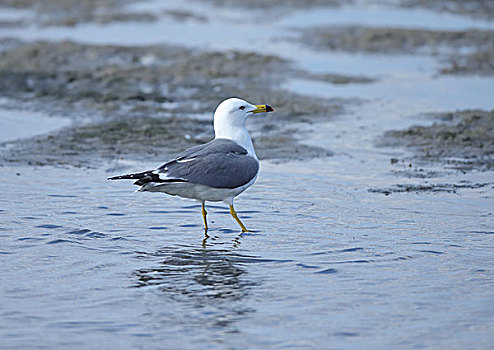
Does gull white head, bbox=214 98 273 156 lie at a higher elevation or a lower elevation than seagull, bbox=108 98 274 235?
higher

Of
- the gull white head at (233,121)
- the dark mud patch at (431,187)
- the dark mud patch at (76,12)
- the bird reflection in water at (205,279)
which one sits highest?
the dark mud patch at (76,12)

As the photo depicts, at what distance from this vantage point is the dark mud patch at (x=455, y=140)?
10.4 m

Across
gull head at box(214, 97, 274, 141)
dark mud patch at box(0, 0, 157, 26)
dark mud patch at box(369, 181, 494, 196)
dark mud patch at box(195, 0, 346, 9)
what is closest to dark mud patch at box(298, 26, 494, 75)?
dark mud patch at box(195, 0, 346, 9)

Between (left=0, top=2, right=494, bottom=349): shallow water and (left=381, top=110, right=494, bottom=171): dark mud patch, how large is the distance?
355 millimetres

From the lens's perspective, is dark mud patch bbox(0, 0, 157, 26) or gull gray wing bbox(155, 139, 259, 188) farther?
dark mud patch bbox(0, 0, 157, 26)

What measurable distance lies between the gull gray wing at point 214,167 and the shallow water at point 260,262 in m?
0.55

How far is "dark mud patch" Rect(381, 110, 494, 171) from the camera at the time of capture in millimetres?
10438

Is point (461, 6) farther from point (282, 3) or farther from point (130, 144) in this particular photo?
point (130, 144)

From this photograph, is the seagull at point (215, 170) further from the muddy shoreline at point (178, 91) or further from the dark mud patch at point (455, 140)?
the dark mud patch at point (455, 140)

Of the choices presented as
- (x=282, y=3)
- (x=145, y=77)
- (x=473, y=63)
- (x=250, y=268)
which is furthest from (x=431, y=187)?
(x=282, y=3)

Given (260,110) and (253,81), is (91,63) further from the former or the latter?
(260,110)

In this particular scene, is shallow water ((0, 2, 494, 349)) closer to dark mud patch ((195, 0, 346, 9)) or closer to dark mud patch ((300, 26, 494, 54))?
dark mud patch ((300, 26, 494, 54))

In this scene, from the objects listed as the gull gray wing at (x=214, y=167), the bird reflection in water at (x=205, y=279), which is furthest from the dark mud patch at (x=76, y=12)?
the bird reflection in water at (x=205, y=279)

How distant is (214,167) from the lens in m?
7.74
